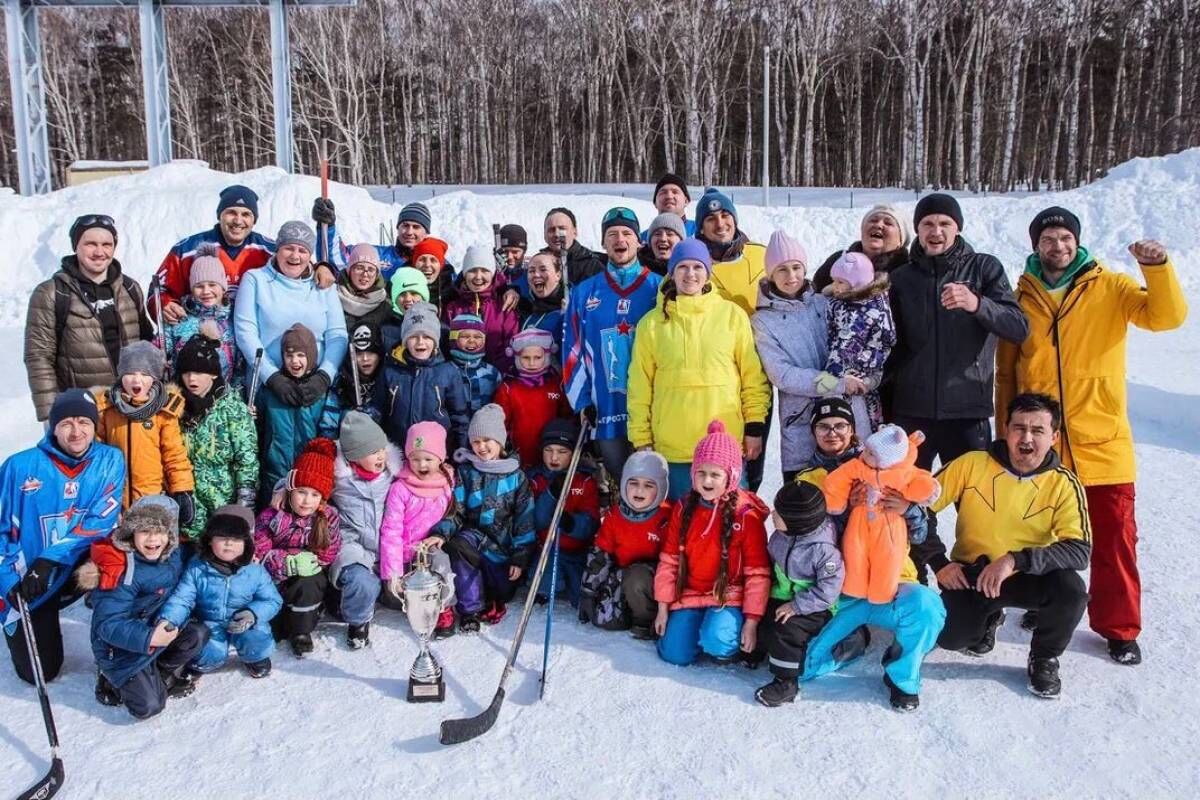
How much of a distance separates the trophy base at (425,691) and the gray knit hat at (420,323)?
1.70m

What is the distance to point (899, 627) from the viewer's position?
126 inches

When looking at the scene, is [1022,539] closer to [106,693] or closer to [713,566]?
[713,566]

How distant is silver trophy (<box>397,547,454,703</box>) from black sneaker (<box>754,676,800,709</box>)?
48.7 inches

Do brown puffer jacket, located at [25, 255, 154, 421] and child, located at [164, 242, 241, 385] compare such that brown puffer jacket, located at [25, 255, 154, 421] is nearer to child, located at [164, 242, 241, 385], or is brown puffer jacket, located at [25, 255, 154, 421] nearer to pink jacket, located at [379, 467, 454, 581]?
child, located at [164, 242, 241, 385]

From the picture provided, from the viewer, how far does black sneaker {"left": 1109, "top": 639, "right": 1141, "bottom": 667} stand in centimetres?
345

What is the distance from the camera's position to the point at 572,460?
157 inches

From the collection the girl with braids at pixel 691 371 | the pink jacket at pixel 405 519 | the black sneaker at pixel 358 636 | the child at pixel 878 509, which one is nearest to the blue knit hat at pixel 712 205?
the girl with braids at pixel 691 371

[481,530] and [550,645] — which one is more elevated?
[481,530]

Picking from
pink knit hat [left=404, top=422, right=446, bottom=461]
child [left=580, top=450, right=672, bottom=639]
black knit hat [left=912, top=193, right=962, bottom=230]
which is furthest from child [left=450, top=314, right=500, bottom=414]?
black knit hat [left=912, top=193, right=962, bottom=230]

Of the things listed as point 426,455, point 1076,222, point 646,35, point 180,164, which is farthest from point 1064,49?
point 426,455

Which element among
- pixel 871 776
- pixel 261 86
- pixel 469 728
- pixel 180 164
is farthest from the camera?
pixel 261 86

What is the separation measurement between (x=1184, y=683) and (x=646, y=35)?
27.3 m

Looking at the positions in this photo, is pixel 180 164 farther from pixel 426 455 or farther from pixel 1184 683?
pixel 1184 683

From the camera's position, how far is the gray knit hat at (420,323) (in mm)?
4136
